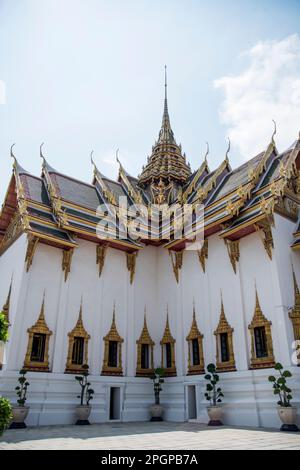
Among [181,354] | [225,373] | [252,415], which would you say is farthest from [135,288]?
[252,415]

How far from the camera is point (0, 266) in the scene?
13305mm

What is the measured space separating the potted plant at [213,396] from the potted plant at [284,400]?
1610 mm

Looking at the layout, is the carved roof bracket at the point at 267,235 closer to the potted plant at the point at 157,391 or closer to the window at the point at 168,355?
the window at the point at 168,355

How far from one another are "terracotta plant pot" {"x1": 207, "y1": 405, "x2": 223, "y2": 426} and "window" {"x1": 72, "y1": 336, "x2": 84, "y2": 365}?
12.7 feet

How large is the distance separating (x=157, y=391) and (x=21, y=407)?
13.6 ft

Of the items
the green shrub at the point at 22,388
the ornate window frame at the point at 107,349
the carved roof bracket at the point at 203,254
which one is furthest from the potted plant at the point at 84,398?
the carved roof bracket at the point at 203,254

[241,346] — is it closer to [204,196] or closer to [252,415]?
[252,415]

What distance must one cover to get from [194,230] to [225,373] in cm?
434

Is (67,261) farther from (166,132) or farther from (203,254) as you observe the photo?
(166,132)

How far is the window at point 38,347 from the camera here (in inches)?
400

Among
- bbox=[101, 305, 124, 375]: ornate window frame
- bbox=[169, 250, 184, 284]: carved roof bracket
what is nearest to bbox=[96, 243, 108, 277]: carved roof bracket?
bbox=[101, 305, 124, 375]: ornate window frame

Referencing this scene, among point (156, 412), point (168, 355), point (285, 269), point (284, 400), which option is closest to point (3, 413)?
point (284, 400)

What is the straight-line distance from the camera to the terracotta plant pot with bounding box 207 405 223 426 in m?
9.32

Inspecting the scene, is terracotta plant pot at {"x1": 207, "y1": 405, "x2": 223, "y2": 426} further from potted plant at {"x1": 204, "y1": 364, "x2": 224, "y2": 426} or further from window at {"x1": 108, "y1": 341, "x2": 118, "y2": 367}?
window at {"x1": 108, "y1": 341, "x2": 118, "y2": 367}
